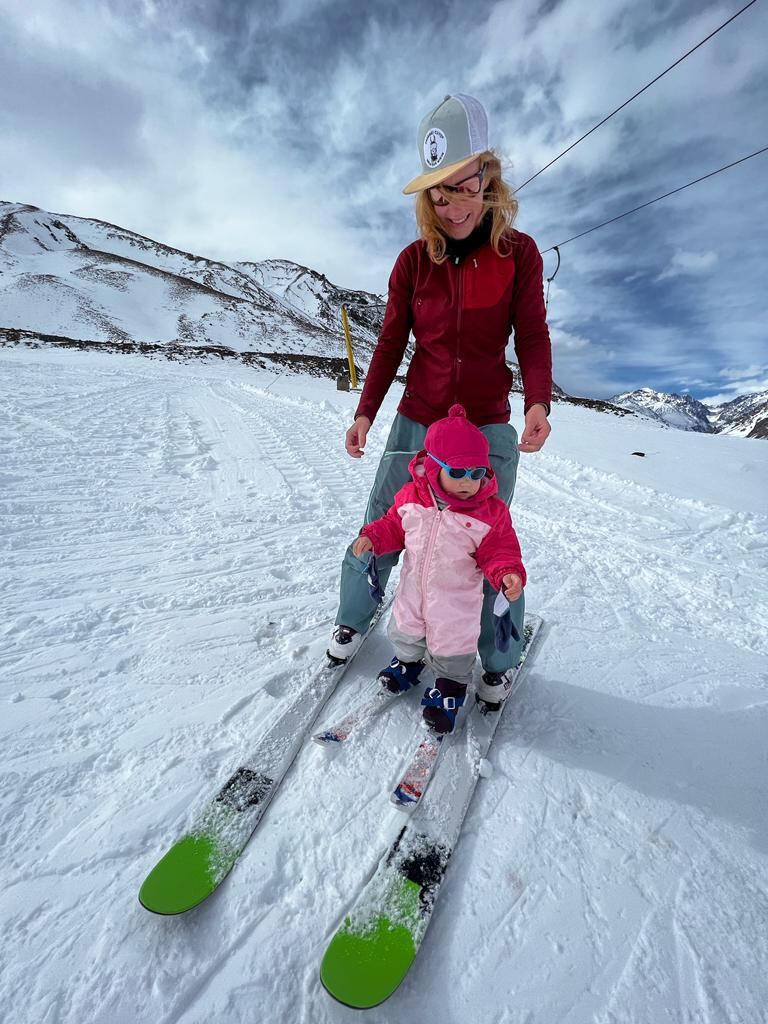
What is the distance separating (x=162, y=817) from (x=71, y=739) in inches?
22.3

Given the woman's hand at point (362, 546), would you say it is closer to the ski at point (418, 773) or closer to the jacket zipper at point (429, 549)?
the jacket zipper at point (429, 549)

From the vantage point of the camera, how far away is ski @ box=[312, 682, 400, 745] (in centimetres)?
184

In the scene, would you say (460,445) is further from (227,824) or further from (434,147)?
(227,824)

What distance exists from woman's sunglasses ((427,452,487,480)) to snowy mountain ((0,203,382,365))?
2373cm

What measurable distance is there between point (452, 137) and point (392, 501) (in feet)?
4.75

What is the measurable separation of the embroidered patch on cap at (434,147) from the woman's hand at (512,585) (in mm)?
1519

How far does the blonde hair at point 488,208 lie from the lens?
174 cm

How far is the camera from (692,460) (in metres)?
7.07

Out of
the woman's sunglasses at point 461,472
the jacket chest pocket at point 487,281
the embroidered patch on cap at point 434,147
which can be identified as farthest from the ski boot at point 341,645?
the embroidered patch on cap at point 434,147

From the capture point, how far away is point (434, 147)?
1694 millimetres

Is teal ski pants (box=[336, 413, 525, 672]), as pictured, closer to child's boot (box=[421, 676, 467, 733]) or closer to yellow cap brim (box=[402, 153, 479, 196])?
child's boot (box=[421, 676, 467, 733])

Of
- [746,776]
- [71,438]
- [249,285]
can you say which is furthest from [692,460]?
[249,285]

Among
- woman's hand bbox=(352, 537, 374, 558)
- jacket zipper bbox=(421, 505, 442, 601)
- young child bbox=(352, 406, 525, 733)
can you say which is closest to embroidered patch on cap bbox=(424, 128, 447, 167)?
young child bbox=(352, 406, 525, 733)

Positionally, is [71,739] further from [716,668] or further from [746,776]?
[716,668]
